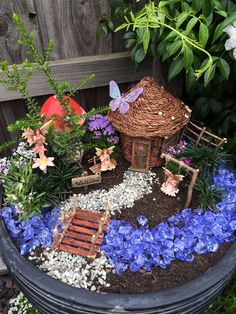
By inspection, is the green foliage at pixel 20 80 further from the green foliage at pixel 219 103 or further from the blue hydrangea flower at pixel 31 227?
the green foliage at pixel 219 103

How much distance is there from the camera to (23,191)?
122cm

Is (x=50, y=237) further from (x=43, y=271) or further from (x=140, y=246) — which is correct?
(x=140, y=246)

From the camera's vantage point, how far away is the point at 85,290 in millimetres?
1067

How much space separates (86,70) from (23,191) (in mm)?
723

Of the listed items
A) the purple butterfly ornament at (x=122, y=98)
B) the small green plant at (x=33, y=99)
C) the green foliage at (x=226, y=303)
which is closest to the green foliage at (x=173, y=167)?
the purple butterfly ornament at (x=122, y=98)

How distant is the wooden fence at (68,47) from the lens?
143 cm

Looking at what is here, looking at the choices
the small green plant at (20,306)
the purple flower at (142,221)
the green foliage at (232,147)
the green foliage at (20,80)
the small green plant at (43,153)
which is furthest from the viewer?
the small green plant at (20,306)

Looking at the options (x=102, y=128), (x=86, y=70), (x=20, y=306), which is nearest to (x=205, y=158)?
(x=102, y=128)

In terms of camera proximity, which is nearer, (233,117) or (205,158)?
(205,158)

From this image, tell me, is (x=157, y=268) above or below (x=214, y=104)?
below

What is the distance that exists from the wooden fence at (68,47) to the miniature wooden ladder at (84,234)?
0.72 m

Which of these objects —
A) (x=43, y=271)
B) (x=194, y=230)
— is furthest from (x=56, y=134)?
(x=194, y=230)

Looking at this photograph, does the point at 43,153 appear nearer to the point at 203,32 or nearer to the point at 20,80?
the point at 20,80

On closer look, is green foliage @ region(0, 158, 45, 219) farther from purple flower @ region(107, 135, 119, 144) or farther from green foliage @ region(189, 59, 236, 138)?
green foliage @ region(189, 59, 236, 138)
